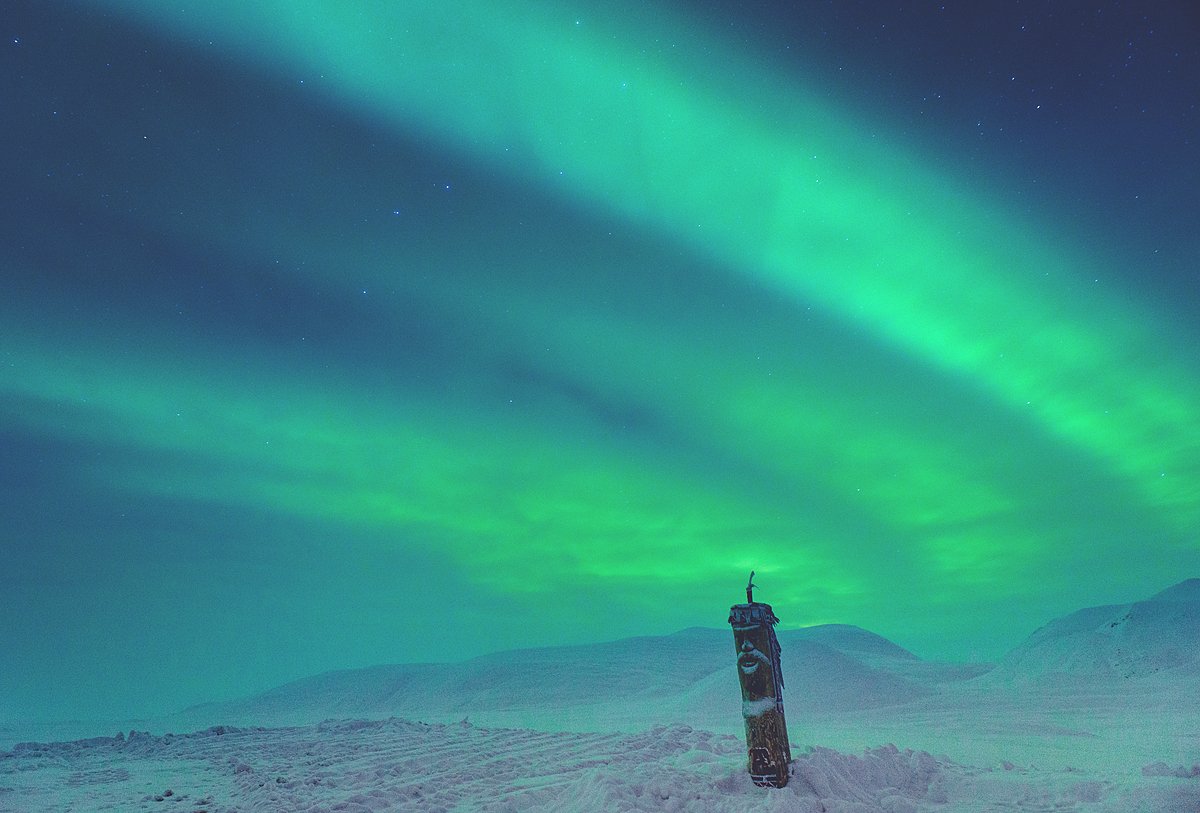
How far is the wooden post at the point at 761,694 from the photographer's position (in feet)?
30.2

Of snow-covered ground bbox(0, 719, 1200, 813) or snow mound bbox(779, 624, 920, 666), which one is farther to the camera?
snow mound bbox(779, 624, 920, 666)

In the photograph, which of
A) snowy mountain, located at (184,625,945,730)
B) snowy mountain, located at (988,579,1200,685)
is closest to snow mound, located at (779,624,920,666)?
snowy mountain, located at (184,625,945,730)

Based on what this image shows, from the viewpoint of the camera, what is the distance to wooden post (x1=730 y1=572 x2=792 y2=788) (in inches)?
363

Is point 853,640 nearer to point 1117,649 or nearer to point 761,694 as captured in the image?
point 1117,649

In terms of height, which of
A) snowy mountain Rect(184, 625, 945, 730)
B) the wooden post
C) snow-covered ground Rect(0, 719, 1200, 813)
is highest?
the wooden post

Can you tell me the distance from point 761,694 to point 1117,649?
37.5 m

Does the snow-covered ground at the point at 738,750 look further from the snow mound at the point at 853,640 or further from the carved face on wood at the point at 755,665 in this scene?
the snow mound at the point at 853,640

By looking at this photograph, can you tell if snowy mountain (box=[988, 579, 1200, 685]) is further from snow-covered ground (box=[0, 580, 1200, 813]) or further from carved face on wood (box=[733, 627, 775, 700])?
carved face on wood (box=[733, 627, 775, 700])

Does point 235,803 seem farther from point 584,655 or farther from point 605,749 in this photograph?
point 584,655

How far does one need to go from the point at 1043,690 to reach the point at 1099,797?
23747mm

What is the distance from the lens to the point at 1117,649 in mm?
34875

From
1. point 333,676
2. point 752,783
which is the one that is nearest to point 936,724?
point 752,783

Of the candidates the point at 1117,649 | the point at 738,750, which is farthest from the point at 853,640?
the point at 738,750

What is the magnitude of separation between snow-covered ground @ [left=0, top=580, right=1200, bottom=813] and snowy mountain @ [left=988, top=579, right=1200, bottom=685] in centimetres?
17
